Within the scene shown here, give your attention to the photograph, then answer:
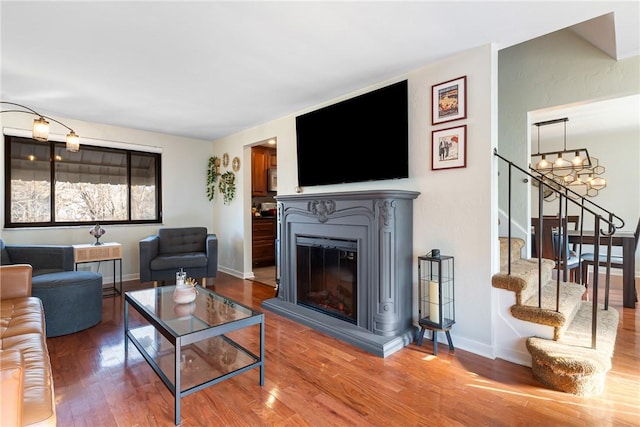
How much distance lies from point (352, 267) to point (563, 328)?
157 cm

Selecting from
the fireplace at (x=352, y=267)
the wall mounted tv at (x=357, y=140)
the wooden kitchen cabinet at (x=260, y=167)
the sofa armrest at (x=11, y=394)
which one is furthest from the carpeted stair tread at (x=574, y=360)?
the wooden kitchen cabinet at (x=260, y=167)

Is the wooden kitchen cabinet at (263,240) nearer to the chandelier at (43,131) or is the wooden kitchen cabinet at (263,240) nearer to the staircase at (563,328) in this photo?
the chandelier at (43,131)

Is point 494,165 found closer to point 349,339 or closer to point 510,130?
point 510,130

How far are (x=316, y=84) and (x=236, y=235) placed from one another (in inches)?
113

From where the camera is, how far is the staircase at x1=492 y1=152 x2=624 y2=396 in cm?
183

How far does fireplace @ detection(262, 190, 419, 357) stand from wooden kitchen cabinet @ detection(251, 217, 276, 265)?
2284mm

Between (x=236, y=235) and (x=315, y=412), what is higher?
(x=236, y=235)

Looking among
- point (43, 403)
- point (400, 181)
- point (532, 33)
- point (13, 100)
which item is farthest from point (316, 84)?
point (13, 100)

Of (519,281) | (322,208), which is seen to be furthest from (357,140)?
(519,281)

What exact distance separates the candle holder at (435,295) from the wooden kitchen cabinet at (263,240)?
345cm

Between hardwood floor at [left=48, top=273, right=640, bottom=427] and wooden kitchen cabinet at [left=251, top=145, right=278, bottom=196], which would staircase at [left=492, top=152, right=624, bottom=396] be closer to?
hardwood floor at [left=48, top=273, right=640, bottom=427]

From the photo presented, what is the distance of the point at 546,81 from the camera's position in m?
3.06

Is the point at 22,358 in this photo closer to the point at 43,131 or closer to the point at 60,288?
the point at 60,288

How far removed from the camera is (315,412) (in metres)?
1.70
